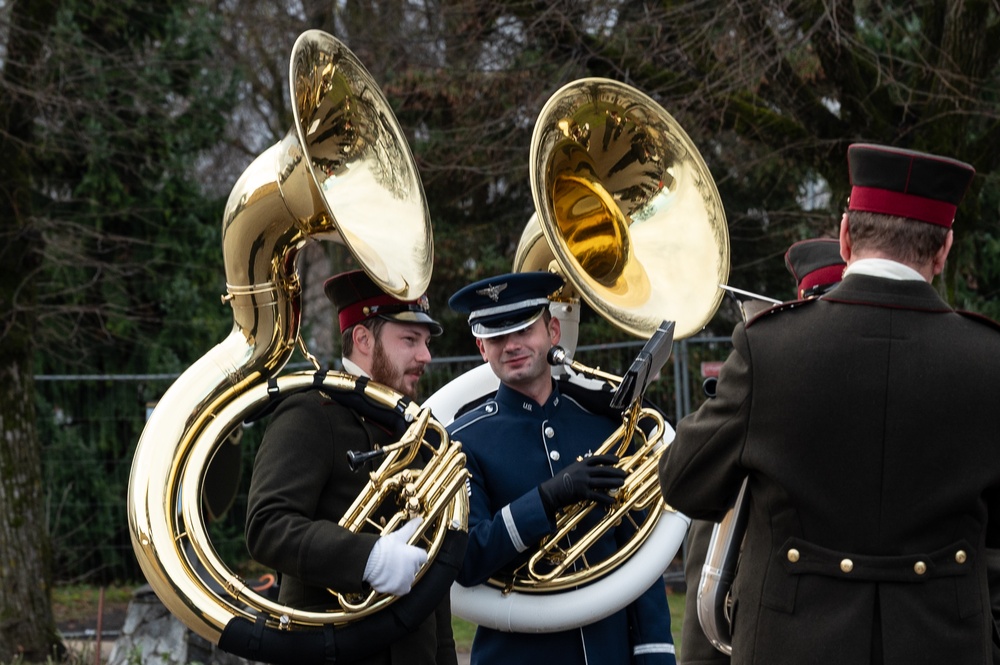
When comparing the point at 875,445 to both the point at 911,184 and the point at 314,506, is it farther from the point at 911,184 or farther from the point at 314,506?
the point at 314,506

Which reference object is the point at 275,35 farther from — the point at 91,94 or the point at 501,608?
the point at 501,608

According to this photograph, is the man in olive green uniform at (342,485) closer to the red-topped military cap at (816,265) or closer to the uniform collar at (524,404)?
the uniform collar at (524,404)

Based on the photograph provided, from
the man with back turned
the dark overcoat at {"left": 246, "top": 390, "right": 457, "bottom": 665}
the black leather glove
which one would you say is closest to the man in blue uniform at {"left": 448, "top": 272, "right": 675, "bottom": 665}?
the black leather glove

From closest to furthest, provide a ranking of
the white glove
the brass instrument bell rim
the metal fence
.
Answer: the white glove < the brass instrument bell rim < the metal fence

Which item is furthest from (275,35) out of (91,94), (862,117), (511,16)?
(862,117)

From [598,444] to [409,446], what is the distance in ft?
2.21

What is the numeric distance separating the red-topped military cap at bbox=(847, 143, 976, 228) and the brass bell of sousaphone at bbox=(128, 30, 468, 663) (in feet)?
4.00

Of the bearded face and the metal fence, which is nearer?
the bearded face

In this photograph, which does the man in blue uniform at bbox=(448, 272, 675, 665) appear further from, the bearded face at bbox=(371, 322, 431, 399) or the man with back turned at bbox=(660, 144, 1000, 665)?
the man with back turned at bbox=(660, 144, 1000, 665)

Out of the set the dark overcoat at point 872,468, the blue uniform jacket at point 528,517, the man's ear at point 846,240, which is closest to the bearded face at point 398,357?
the blue uniform jacket at point 528,517

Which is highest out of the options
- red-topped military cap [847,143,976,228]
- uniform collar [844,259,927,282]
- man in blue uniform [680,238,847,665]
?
red-topped military cap [847,143,976,228]

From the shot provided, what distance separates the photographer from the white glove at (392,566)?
9.98ft

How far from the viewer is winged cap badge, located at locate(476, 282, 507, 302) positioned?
3541 mm

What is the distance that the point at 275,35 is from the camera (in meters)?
11.8
